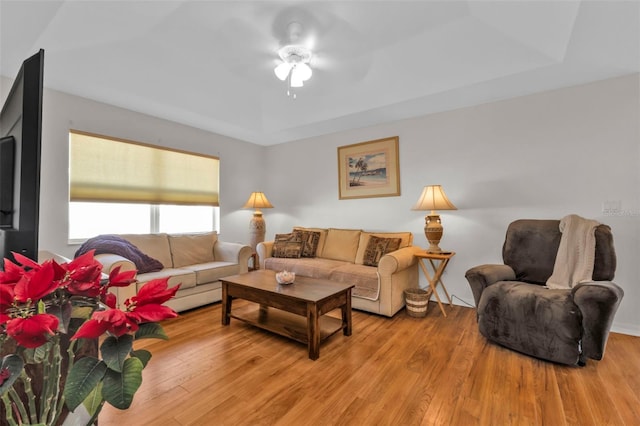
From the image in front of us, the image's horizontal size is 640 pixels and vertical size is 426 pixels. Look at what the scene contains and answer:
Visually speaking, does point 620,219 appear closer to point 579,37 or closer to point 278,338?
point 579,37

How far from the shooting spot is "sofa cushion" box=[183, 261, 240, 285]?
3.27m

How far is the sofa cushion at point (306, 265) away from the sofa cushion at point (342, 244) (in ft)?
0.35

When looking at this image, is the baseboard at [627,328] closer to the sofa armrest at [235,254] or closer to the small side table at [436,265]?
the small side table at [436,265]

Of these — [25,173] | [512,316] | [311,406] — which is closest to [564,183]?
[512,316]

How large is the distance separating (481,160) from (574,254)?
1.35 meters

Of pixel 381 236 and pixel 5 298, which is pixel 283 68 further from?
pixel 5 298

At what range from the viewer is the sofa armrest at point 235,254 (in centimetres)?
374

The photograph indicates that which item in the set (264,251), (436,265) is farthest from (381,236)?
(264,251)

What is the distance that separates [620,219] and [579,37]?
1682mm

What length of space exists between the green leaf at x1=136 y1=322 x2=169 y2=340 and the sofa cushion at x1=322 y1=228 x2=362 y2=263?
338cm

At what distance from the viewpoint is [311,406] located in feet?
5.50

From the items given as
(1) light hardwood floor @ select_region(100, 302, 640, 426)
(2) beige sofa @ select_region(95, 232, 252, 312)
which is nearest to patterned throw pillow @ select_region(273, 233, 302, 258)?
(2) beige sofa @ select_region(95, 232, 252, 312)

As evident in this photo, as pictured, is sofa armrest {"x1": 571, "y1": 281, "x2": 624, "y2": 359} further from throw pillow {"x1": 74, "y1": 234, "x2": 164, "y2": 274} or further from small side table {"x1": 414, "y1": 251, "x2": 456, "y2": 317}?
throw pillow {"x1": 74, "y1": 234, "x2": 164, "y2": 274}

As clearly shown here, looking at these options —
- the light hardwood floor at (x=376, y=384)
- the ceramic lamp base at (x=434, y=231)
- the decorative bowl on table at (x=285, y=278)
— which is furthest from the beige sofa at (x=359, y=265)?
the decorative bowl on table at (x=285, y=278)
